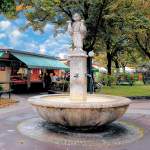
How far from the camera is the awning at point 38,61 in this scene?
2830 centimetres

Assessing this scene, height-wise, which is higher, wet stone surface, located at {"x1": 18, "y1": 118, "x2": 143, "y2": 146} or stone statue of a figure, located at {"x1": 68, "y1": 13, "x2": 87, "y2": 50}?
stone statue of a figure, located at {"x1": 68, "y1": 13, "x2": 87, "y2": 50}

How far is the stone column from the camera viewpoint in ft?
38.9

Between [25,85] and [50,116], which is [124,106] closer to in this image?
[50,116]

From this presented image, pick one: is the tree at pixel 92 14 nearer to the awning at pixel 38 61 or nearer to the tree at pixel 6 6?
the awning at pixel 38 61

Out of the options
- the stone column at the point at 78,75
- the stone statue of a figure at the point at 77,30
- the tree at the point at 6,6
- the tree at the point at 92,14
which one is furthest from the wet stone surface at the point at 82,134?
the tree at the point at 92,14

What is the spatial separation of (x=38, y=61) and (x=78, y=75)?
20.1 meters

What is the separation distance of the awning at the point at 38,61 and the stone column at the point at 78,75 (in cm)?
1640

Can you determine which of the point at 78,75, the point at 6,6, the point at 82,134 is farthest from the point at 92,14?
the point at 82,134

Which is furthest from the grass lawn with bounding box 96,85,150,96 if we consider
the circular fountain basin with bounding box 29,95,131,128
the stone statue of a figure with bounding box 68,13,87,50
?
the circular fountain basin with bounding box 29,95,131,128

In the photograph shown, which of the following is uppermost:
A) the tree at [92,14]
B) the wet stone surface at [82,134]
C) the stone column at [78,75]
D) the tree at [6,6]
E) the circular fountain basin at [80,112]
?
the tree at [92,14]

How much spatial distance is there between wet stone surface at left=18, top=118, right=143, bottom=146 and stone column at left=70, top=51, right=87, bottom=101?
1.33 m

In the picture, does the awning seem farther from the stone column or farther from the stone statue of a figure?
the stone column

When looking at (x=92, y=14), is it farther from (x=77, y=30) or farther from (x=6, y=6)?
(x=77, y=30)

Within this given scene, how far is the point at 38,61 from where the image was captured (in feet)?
104
